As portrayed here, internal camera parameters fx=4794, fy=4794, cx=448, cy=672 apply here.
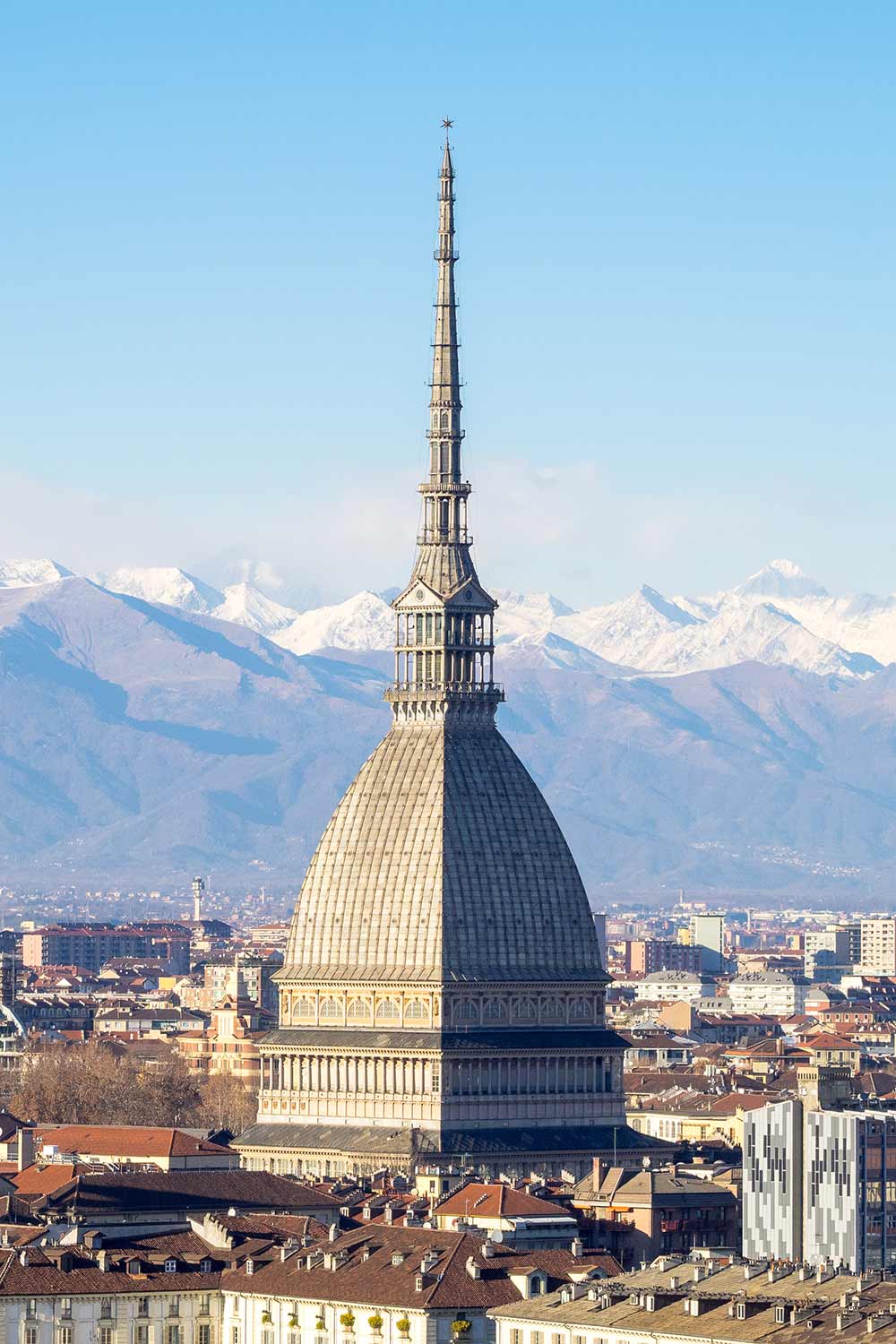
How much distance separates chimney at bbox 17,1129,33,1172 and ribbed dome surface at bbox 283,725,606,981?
1951 centimetres

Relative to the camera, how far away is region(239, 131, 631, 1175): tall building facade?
171 meters

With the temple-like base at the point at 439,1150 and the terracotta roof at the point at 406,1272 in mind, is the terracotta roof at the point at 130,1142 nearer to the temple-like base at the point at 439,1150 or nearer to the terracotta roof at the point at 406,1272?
the temple-like base at the point at 439,1150

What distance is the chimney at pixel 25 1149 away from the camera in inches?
5946

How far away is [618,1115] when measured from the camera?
17600 cm

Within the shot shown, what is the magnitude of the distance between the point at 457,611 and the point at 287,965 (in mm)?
14699

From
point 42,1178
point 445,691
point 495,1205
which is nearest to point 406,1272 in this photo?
point 495,1205

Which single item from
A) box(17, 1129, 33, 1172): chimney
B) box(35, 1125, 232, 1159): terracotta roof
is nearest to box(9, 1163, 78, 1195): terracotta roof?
box(17, 1129, 33, 1172): chimney

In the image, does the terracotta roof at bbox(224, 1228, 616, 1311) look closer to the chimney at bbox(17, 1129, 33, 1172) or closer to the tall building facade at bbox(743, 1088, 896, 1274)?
the tall building facade at bbox(743, 1088, 896, 1274)

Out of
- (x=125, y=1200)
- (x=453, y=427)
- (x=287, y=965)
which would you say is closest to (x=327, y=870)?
(x=287, y=965)

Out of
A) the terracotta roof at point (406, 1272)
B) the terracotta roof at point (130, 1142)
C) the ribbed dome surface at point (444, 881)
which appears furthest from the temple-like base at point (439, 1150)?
the terracotta roof at point (406, 1272)

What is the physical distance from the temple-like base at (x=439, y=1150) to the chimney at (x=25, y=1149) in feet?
38.3

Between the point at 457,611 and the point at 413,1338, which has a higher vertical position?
the point at 457,611

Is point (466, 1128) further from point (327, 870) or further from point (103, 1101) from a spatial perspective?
point (103, 1101)

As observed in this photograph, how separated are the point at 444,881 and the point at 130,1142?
21.3m
